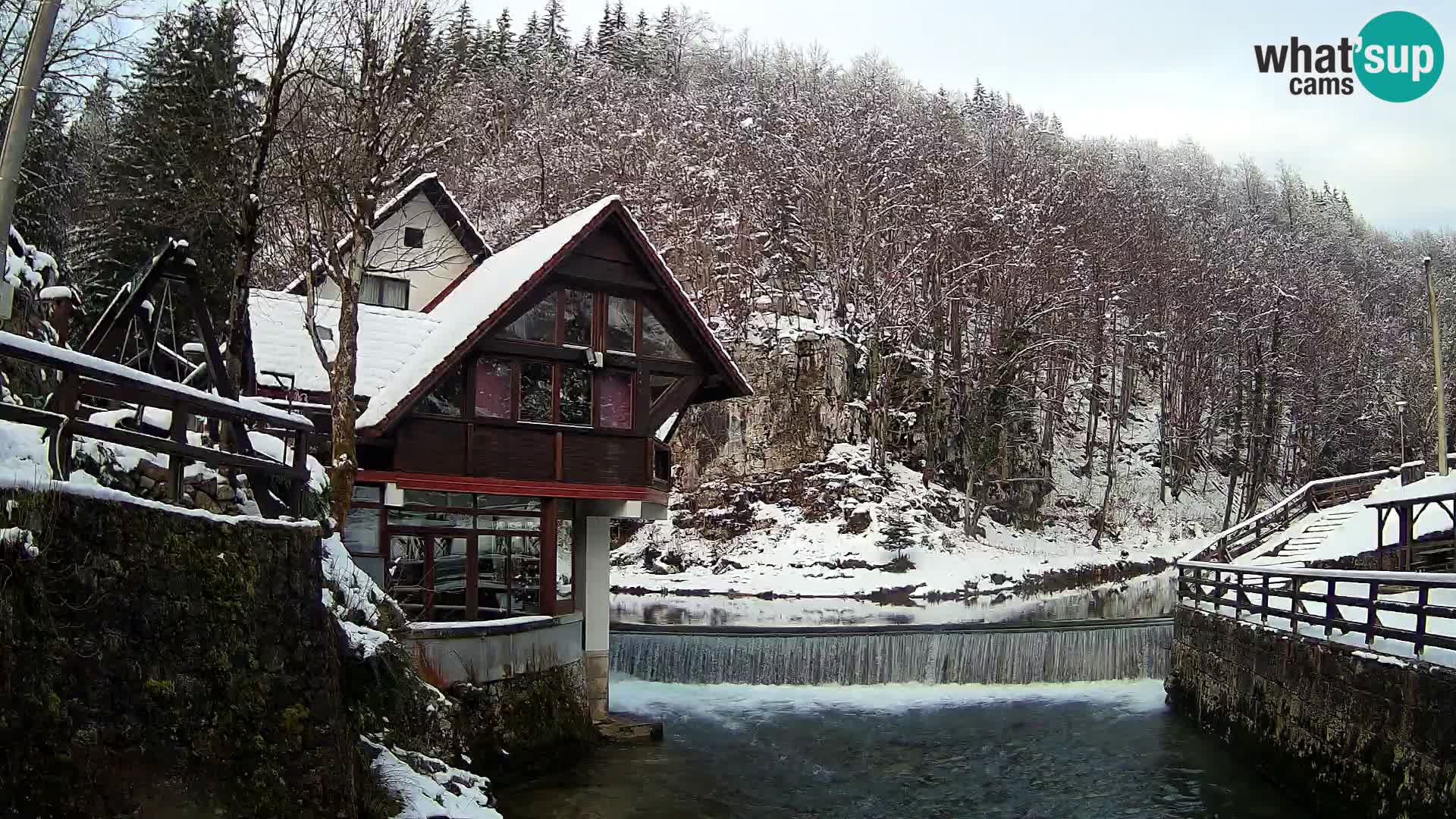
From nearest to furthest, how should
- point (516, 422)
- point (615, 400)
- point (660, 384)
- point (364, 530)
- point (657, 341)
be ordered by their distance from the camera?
point (364, 530), point (516, 422), point (615, 400), point (657, 341), point (660, 384)

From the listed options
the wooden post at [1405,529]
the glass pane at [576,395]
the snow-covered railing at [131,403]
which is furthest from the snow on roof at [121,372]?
the wooden post at [1405,529]

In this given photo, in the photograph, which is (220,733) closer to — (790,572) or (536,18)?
(790,572)

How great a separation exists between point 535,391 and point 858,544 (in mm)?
25873

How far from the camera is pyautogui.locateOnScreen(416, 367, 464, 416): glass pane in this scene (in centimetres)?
1947

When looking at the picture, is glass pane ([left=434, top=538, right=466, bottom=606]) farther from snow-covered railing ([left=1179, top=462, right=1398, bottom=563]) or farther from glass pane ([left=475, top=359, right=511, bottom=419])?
snow-covered railing ([left=1179, top=462, right=1398, bottom=563])

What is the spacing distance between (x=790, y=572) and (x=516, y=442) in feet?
79.6

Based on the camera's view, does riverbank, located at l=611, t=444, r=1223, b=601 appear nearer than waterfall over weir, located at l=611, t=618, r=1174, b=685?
No

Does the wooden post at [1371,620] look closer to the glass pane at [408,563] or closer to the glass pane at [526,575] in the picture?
the glass pane at [526,575]

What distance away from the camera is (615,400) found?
840 inches

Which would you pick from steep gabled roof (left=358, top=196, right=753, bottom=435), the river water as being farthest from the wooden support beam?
the river water

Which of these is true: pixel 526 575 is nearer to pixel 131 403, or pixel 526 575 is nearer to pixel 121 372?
pixel 131 403

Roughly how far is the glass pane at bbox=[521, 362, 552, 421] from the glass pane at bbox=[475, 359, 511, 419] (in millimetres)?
277

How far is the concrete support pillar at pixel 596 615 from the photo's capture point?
21.3 m

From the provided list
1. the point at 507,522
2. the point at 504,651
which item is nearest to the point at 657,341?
the point at 507,522
